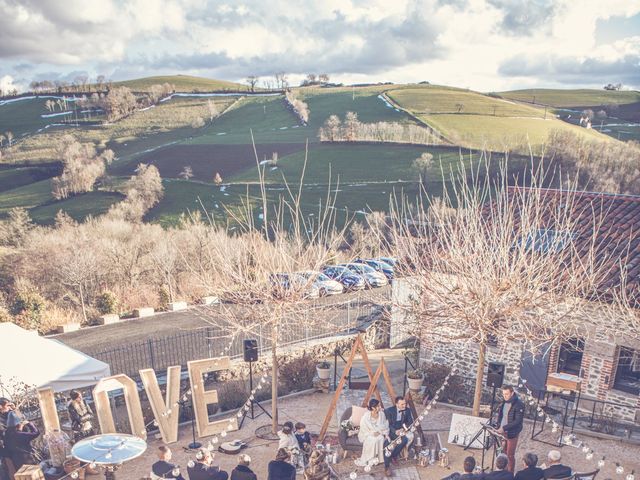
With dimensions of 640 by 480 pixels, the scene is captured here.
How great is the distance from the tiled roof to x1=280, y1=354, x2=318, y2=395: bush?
8044 mm

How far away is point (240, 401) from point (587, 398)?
9.16 m

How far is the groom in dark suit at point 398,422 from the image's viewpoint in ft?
30.6

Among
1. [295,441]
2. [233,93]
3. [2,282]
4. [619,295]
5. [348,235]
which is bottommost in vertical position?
[348,235]

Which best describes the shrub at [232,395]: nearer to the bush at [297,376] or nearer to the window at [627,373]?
the bush at [297,376]

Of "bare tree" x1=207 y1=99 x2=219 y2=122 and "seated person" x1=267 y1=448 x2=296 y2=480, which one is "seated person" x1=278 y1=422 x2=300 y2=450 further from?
"bare tree" x1=207 y1=99 x2=219 y2=122

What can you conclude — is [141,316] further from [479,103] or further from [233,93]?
[233,93]

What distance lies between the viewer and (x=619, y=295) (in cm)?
1133

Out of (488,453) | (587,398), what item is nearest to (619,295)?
(587,398)

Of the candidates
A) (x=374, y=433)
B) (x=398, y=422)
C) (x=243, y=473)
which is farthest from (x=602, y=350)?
(x=243, y=473)

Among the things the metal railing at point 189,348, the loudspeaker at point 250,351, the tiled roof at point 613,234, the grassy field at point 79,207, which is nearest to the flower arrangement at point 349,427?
the loudspeaker at point 250,351

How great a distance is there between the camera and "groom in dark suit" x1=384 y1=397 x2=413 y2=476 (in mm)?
9328

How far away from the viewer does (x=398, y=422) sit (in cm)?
953

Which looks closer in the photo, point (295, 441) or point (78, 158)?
point (295, 441)

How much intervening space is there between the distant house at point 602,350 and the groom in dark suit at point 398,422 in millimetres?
2579
